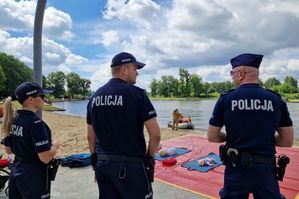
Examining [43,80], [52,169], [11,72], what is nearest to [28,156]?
[52,169]

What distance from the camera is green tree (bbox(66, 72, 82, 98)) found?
147 m

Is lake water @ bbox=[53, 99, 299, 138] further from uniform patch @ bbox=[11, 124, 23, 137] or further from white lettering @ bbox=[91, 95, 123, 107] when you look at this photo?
uniform patch @ bbox=[11, 124, 23, 137]

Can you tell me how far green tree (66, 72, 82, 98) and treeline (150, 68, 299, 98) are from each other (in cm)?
3553

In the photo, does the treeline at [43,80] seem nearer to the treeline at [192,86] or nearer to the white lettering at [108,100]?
the treeline at [192,86]

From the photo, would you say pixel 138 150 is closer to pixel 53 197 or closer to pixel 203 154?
pixel 53 197

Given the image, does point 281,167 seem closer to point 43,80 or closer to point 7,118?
point 7,118

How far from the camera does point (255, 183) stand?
10.2ft

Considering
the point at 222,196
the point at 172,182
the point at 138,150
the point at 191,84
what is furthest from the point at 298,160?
the point at 191,84

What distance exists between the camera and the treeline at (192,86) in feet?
454

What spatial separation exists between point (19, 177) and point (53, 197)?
8.03 ft

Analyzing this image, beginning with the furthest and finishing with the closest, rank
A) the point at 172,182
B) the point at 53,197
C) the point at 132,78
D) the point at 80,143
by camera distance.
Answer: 1. the point at 80,143
2. the point at 172,182
3. the point at 53,197
4. the point at 132,78

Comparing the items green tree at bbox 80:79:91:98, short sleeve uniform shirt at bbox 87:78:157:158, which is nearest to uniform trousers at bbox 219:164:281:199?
short sleeve uniform shirt at bbox 87:78:157:158

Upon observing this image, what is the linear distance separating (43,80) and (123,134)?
322 feet

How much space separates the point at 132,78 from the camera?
3373 millimetres
